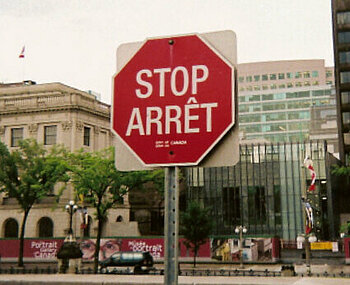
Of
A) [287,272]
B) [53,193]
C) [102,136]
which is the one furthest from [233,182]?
[287,272]

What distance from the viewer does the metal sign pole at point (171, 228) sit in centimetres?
317

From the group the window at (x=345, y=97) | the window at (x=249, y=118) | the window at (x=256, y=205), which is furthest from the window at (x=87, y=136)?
the window at (x=249, y=118)

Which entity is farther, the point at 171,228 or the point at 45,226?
the point at 45,226

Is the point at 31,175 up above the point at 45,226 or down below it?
above

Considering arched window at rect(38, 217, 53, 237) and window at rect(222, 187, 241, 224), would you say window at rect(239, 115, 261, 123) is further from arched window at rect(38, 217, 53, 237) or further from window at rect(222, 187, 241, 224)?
arched window at rect(38, 217, 53, 237)

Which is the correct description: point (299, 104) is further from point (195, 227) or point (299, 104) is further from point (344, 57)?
point (195, 227)

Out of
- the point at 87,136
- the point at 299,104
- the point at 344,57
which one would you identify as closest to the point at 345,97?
the point at 344,57

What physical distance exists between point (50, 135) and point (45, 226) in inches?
412

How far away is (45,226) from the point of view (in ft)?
191

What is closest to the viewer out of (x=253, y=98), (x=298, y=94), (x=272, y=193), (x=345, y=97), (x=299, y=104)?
(x=272, y=193)

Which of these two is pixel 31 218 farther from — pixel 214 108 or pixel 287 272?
pixel 214 108

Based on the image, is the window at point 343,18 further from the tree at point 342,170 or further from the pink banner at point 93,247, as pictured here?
the tree at point 342,170

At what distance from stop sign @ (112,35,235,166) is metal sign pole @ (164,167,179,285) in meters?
0.12

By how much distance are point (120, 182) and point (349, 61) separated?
47.6 metres
